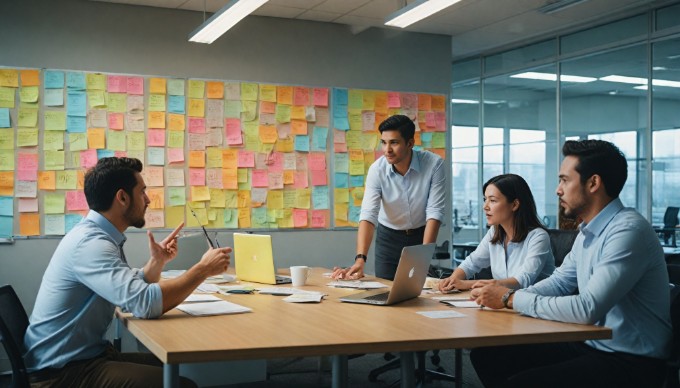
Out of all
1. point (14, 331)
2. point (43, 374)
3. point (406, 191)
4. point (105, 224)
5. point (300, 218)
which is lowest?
point (43, 374)

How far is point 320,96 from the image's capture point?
5.90 meters

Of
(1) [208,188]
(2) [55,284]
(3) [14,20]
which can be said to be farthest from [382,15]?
(2) [55,284]

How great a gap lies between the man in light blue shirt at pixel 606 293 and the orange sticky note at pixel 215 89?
3.54 meters

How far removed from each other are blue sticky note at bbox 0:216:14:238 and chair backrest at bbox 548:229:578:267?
359 centimetres

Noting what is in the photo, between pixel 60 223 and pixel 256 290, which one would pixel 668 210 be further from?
pixel 60 223

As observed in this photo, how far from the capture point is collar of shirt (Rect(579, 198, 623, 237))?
2385 millimetres

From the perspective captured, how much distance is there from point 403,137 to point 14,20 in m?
2.92

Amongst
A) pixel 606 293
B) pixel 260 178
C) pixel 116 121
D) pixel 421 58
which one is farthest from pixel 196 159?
pixel 606 293

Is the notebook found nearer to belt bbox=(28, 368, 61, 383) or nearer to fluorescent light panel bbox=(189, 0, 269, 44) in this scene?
belt bbox=(28, 368, 61, 383)

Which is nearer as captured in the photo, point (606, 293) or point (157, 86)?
point (606, 293)

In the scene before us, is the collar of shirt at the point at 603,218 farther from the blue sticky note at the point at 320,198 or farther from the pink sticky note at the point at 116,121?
the pink sticky note at the point at 116,121

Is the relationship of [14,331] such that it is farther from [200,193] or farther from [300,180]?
[300,180]

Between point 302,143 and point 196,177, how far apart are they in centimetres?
91

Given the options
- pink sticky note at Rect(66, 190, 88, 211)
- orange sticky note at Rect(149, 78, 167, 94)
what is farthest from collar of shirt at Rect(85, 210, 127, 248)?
orange sticky note at Rect(149, 78, 167, 94)
